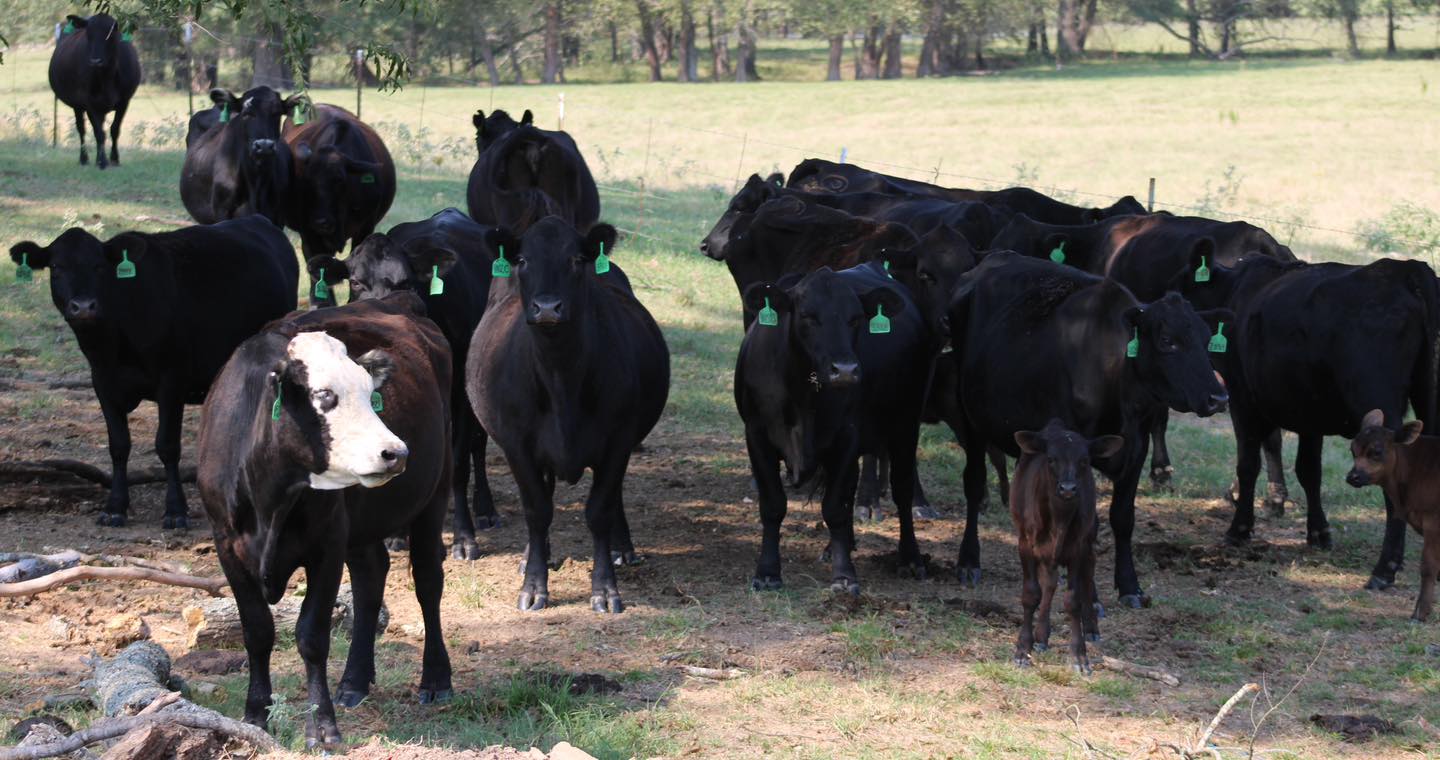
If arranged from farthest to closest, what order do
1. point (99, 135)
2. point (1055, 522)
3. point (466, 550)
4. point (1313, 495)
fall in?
point (99, 135)
point (1313, 495)
point (466, 550)
point (1055, 522)

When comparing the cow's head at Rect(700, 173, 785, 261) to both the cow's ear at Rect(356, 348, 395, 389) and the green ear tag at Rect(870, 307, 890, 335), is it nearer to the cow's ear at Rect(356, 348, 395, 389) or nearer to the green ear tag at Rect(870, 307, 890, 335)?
the green ear tag at Rect(870, 307, 890, 335)

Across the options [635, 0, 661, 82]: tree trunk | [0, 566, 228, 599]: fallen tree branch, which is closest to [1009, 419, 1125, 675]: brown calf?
[0, 566, 228, 599]: fallen tree branch

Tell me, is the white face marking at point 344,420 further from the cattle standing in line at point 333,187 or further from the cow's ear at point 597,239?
the cattle standing in line at point 333,187

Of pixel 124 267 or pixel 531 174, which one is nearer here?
pixel 124 267

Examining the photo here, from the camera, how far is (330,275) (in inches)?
407

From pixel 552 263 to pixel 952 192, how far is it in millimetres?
8823

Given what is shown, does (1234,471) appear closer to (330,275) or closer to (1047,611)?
(1047,611)

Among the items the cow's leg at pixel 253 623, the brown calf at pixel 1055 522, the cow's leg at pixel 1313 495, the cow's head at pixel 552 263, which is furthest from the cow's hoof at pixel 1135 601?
the cow's leg at pixel 253 623

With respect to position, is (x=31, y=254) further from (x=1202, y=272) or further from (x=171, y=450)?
(x=1202, y=272)

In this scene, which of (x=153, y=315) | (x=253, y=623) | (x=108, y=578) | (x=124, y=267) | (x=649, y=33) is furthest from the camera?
(x=649, y=33)

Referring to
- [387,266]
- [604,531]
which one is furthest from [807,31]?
[604,531]

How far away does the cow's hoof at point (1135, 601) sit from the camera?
9.27 metres

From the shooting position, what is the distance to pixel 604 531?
8953mm

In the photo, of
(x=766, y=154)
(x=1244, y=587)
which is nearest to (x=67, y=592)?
(x=1244, y=587)
